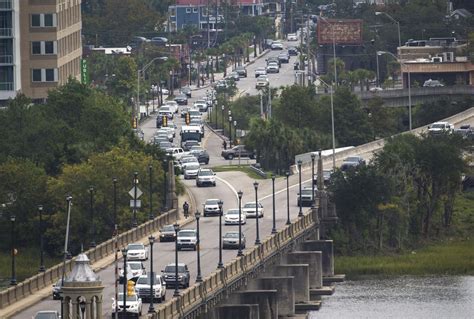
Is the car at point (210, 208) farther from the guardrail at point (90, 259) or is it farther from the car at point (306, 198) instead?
the car at point (306, 198)

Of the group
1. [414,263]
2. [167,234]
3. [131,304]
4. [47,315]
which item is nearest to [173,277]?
[131,304]

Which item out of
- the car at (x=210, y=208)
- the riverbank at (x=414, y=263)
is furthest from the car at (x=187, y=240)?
the riverbank at (x=414, y=263)

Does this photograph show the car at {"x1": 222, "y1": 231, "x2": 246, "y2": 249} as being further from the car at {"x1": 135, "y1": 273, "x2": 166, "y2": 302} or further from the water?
the car at {"x1": 135, "y1": 273, "x2": 166, "y2": 302}

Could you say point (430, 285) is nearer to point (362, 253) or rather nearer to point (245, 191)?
point (362, 253)

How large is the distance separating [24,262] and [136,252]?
21.3 metres

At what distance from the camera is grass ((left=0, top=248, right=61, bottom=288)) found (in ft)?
549

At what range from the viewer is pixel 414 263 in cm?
18438

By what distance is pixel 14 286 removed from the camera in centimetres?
13775

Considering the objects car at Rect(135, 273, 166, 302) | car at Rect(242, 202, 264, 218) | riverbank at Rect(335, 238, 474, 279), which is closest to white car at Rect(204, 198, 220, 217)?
car at Rect(242, 202, 264, 218)

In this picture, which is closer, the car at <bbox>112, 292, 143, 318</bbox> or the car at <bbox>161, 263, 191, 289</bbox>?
the car at <bbox>112, 292, 143, 318</bbox>

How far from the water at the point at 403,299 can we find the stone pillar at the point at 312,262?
4.62 ft

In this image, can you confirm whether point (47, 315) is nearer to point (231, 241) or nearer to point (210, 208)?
point (231, 241)

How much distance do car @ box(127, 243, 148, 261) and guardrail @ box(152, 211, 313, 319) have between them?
498 cm

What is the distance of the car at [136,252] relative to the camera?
152 m
